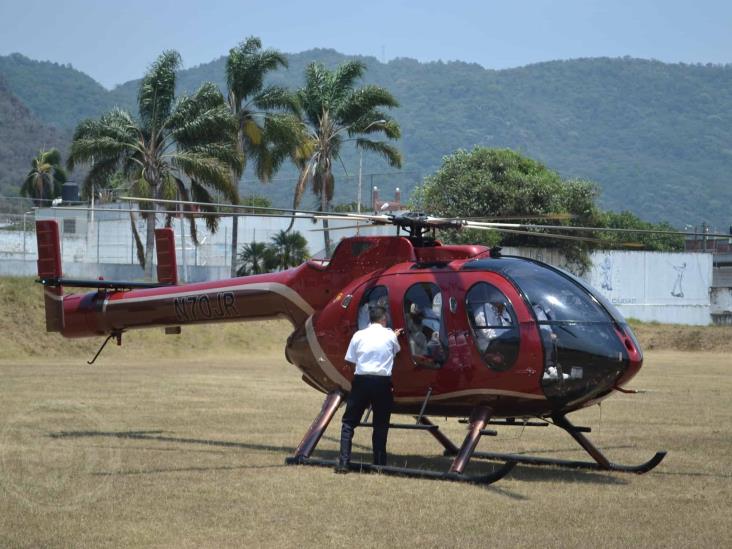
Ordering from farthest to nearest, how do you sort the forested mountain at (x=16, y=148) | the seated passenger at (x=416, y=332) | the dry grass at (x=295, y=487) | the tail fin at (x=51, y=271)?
the forested mountain at (x=16, y=148) → the tail fin at (x=51, y=271) → the seated passenger at (x=416, y=332) → the dry grass at (x=295, y=487)

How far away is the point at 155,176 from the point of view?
1773 inches

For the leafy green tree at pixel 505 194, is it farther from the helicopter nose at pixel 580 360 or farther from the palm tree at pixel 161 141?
the helicopter nose at pixel 580 360

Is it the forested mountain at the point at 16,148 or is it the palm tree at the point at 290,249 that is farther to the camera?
the forested mountain at the point at 16,148

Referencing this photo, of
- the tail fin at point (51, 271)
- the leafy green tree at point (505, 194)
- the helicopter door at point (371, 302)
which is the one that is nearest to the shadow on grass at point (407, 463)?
the helicopter door at point (371, 302)

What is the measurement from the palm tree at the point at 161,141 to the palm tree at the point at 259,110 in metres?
2.37

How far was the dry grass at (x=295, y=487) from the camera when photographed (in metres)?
9.66

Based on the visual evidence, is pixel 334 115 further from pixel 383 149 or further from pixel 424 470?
pixel 424 470

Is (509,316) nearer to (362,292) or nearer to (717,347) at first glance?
(362,292)

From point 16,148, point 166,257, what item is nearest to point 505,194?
point 166,257

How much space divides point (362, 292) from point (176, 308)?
3859 mm

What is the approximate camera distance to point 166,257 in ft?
58.6

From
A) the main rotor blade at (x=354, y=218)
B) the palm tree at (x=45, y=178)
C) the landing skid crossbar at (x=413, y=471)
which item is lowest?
the landing skid crossbar at (x=413, y=471)

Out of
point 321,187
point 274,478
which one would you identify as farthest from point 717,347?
point 274,478

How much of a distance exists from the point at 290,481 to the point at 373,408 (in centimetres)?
146
